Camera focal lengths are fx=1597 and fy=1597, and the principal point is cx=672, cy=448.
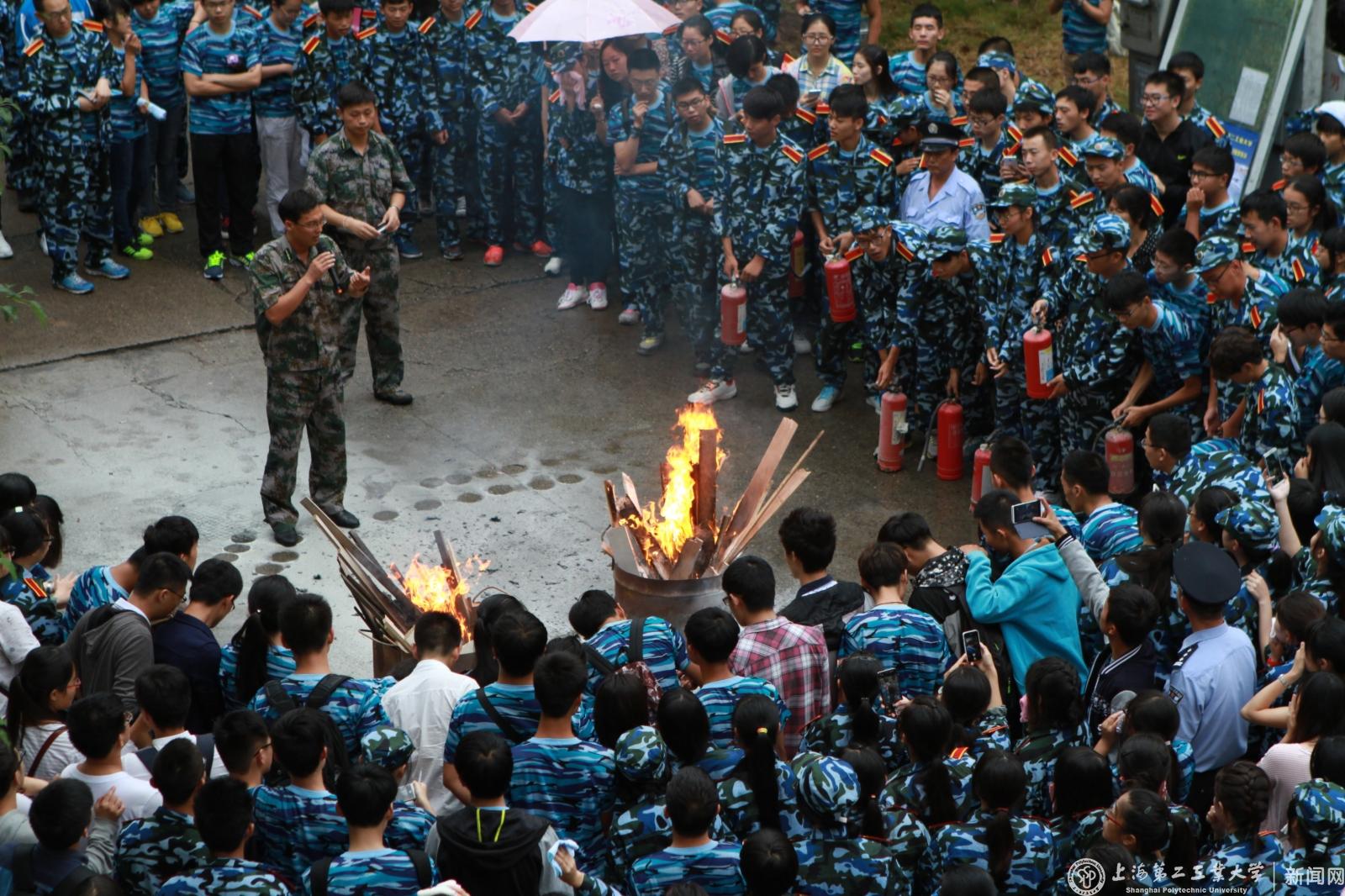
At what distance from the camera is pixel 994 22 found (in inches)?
665

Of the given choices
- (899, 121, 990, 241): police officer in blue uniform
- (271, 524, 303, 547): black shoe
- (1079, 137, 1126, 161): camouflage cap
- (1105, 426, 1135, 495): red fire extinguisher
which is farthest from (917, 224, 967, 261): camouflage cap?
(271, 524, 303, 547): black shoe

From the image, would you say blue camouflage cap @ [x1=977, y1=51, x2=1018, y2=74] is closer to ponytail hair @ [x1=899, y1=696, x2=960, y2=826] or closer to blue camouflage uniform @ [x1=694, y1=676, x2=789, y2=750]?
blue camouflage uniform @ [x1=694, y1=676, x2=789, y2=750]

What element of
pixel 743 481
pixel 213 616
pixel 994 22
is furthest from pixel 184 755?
pixel 994 22

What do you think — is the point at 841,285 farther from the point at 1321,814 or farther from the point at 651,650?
the point at 1321,814

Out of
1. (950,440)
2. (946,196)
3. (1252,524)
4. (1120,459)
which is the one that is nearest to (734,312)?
(946,196)

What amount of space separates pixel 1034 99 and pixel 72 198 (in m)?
6.87

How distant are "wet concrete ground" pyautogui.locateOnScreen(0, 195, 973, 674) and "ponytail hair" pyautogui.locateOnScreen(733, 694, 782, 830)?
3294 mm

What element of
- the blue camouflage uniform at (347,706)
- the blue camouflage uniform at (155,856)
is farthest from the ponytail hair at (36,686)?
the blue camouflage uniform at (155,856)

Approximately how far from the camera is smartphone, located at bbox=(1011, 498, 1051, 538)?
641cm

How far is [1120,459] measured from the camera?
28.0 feet

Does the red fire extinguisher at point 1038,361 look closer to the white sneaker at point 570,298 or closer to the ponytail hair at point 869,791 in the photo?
the white sneaker at point 570,298

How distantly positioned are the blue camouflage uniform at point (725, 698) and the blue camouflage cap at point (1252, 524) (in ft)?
6.91

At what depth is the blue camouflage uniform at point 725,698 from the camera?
538cm

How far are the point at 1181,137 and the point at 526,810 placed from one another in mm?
7148
